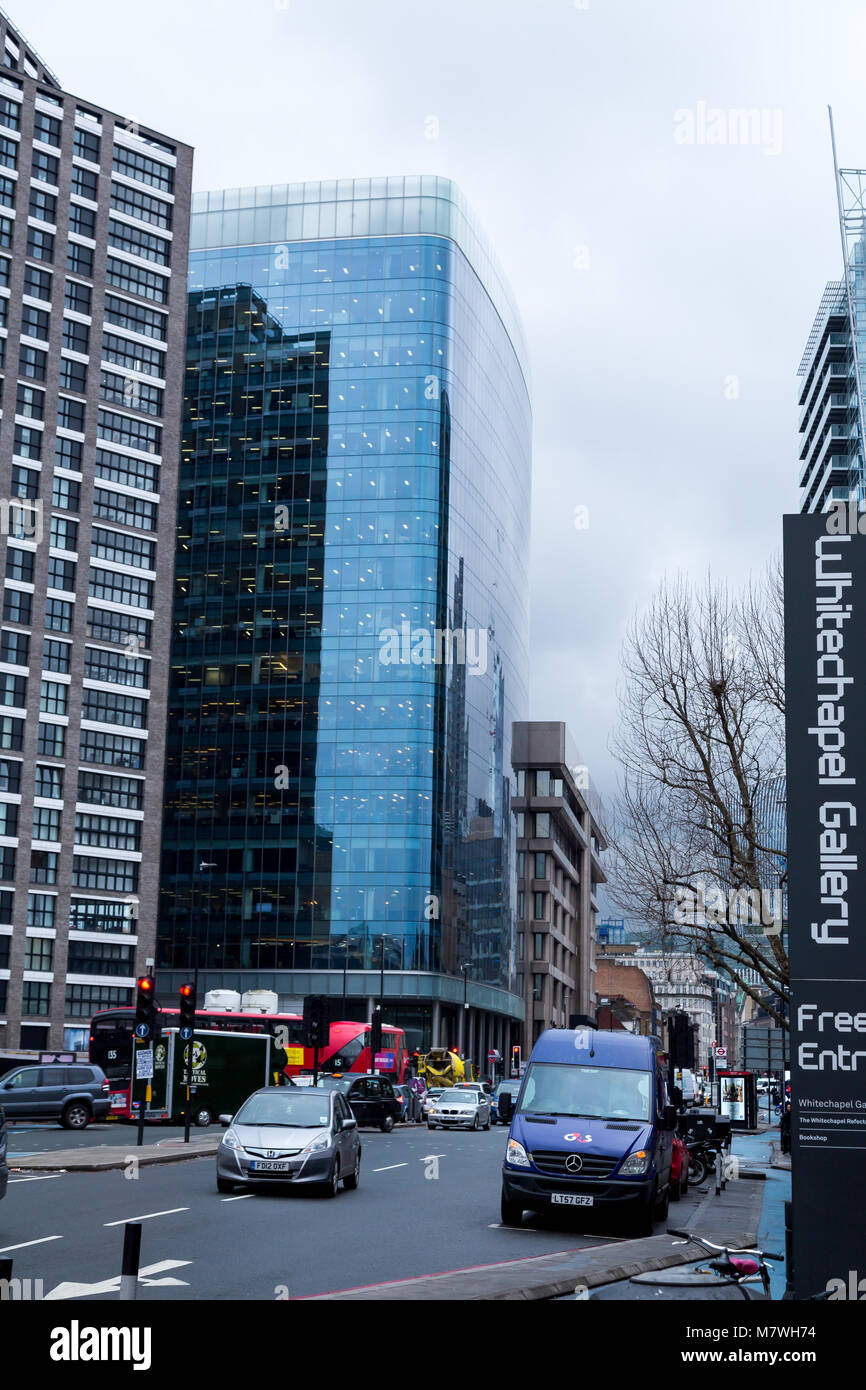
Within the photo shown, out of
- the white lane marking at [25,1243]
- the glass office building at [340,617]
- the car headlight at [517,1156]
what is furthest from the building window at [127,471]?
the white lane marking at [25,1243]

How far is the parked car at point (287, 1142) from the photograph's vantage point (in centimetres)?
2033

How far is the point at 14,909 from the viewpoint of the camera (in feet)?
263

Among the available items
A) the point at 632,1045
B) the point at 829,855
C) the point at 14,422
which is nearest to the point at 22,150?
the point at 14,422

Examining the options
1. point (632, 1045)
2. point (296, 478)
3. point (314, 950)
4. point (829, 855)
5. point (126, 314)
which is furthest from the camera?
point (296, 478)

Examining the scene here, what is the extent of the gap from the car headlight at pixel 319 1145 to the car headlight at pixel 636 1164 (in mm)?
5113

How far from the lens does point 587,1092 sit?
18.3 m

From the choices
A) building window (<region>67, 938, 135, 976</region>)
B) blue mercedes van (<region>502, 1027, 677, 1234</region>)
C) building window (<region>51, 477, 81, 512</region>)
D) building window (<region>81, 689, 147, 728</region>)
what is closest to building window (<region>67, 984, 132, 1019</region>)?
building window (<region>67, 938, 135, 976</region>)

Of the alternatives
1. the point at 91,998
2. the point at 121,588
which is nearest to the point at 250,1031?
the point at 91,998

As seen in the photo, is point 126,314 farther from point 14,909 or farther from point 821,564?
point 821,564

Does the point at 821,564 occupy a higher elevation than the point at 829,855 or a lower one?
higher

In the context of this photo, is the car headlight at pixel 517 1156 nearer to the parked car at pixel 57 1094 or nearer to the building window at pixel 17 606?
the parked car at pixel 57 1094

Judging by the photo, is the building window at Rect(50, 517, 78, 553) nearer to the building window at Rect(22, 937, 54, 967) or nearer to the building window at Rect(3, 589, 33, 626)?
the building window at Rect(3, 589, 33, 626)

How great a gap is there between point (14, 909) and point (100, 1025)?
34112 mm

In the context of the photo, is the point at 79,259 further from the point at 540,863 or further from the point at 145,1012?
the point at 145,1012
